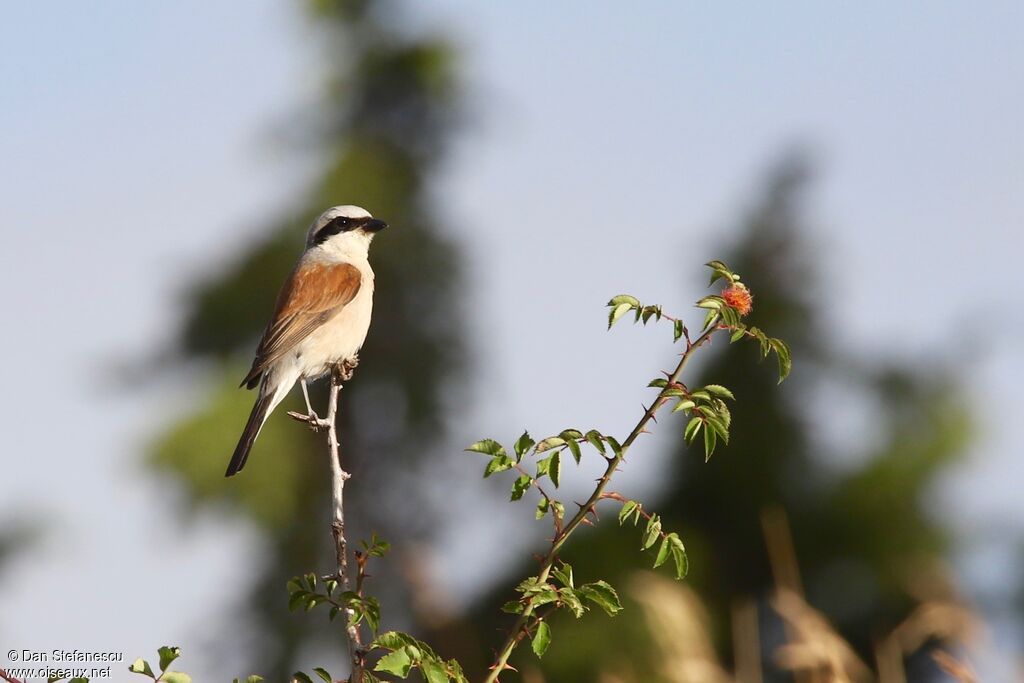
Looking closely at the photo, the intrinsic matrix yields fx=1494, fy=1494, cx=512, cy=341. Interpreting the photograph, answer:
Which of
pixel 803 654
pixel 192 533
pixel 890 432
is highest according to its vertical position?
pixel 803 654

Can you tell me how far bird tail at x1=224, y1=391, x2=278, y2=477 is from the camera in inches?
188

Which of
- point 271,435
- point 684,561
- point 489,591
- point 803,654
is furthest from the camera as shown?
point 271,435

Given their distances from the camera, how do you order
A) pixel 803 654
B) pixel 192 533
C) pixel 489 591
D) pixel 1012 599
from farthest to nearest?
pixel 192 533 → pixel 489 591 → pixel 1012 599 → pixel 803 654

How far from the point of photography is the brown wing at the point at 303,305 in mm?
5551

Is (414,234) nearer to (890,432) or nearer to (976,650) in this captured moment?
(890,432)

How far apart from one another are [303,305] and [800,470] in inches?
370

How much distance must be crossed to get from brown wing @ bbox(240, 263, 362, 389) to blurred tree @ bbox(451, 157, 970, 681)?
715cm

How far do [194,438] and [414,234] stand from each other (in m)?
3.92

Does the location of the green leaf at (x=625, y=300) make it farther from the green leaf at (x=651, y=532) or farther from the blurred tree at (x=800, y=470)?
the blurred tree at (x=800, y=470)

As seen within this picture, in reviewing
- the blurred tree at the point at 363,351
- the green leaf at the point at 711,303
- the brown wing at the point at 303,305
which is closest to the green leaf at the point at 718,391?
the green leaf at the point at 711,303

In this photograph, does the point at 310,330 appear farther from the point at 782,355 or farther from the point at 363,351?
the point at 363,351

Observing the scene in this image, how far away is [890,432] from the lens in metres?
13.9

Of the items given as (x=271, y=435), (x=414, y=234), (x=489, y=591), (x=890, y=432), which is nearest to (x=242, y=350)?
(x=271, y=435)

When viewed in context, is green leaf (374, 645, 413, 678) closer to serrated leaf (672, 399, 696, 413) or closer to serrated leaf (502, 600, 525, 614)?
serrated leaf (502, 600, 525, 614)
